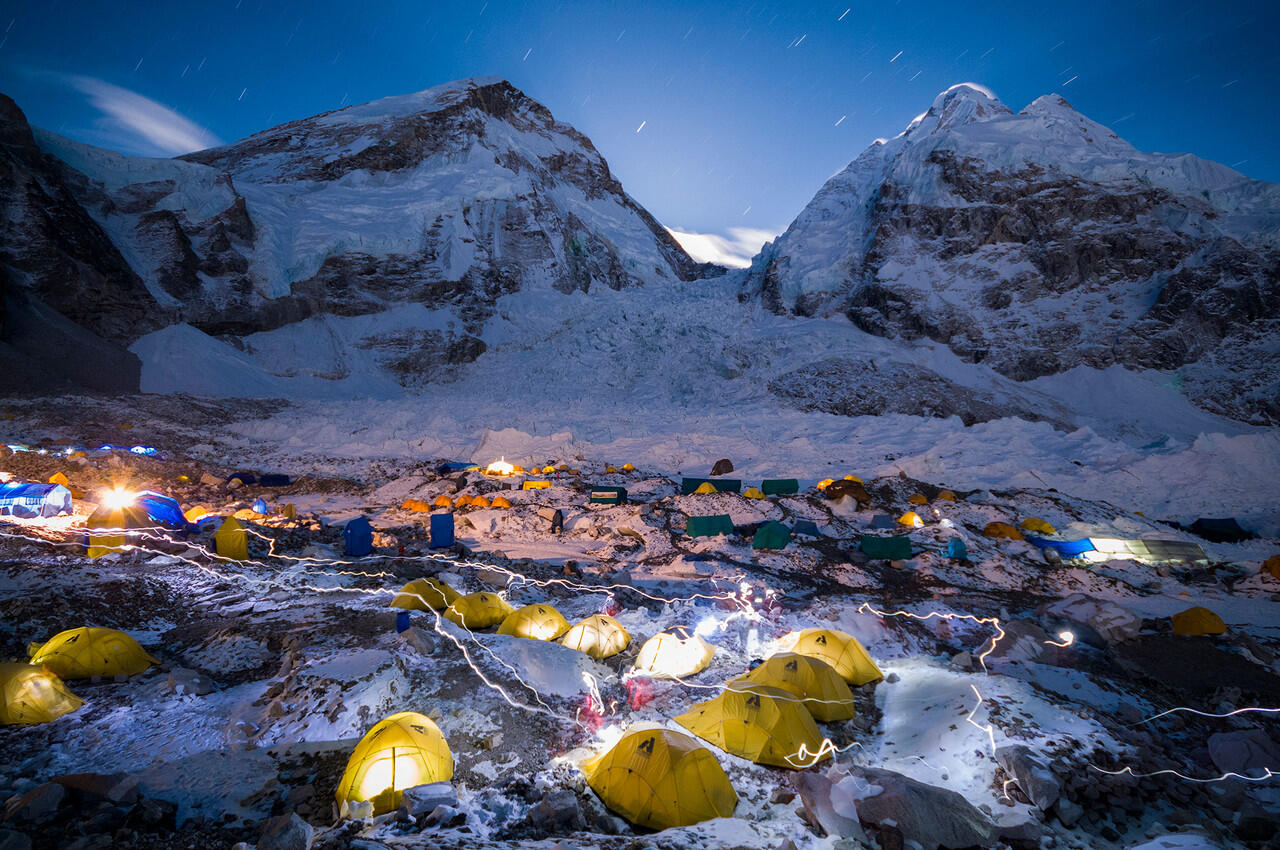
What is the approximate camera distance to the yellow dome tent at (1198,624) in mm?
8680

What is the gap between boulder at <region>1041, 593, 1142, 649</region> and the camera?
865 centimetres

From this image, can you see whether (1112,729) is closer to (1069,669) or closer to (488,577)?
(1069,669)

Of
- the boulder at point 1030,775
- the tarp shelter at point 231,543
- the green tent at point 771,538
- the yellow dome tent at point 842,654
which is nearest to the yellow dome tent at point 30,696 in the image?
the tarp shelter at point 231,543

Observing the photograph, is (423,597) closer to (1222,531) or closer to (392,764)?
(392,764)

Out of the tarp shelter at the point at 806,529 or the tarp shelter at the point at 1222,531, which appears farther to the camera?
the tarp shelter at the point at 1222,531

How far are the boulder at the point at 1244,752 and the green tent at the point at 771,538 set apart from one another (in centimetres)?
722

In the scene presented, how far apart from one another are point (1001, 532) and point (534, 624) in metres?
10.9

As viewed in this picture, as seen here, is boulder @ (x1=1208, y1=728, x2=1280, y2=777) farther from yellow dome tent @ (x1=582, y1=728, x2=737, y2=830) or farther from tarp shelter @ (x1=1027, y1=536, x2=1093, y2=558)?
tarp shelter @ (x1=1027, y1=536, x2=1093, y2=558)

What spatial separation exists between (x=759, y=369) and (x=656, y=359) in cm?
568

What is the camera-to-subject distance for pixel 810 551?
12.5 meters

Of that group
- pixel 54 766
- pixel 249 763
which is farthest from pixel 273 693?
pixel 54 766

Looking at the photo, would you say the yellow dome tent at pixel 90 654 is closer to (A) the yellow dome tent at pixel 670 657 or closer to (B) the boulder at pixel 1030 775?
(A) the yellow dome tent at pixel 670 657

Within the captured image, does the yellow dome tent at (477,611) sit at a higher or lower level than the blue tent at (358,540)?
lower

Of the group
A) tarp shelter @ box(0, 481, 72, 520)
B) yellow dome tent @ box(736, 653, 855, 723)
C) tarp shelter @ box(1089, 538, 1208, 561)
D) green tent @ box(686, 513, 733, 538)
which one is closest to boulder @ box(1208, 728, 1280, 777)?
yellow dome tent @ box(736, 653, 855, 723)
